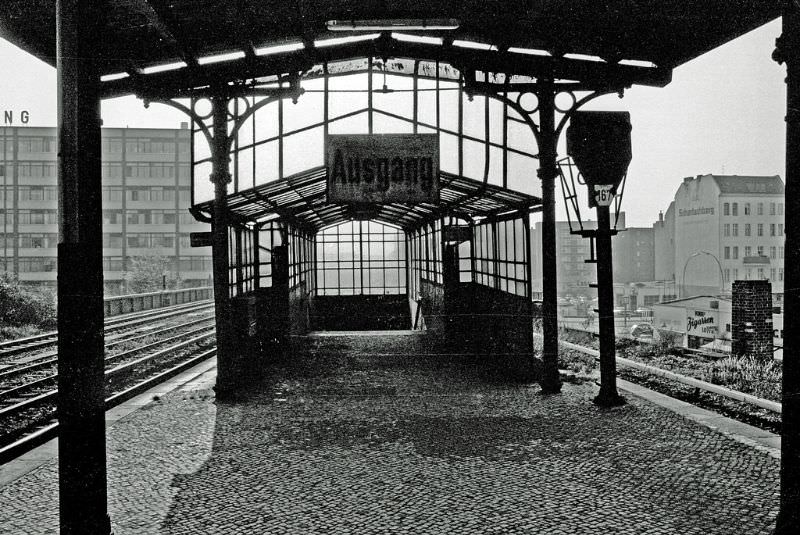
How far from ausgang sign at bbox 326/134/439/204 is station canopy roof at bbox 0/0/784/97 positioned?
1.45 metres

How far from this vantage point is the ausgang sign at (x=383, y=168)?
11.3 m

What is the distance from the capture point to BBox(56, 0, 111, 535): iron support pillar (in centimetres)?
404

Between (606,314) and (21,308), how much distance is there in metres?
26.5

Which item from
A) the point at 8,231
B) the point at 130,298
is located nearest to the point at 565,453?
the point at 130,298

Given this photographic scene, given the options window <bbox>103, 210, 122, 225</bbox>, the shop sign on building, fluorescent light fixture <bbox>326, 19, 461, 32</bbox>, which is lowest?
the shop sign on building

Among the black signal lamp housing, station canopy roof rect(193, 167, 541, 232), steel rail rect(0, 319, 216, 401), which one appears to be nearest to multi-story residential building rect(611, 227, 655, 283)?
station canopy roof rect(193, 167, 541, 232)

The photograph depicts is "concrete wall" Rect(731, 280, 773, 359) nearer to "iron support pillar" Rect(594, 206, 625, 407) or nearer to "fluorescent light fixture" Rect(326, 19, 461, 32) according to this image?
"iron support pillar" Rect(594, 206, 625, 407)

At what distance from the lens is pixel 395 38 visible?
11.8 meters

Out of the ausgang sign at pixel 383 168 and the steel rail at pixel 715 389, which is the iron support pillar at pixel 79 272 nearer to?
the ausgang sign at pixel 383 168

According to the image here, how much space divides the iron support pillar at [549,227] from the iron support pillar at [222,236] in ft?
16.4

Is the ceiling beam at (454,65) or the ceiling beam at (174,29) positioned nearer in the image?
the ceiling beam at (174,29)

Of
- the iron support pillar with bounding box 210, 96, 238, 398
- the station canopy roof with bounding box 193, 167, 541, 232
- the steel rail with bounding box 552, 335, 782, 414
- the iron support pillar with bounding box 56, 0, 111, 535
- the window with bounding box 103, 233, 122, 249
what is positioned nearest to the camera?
the iron support pillar with bounding box 56, 0, 111, 535

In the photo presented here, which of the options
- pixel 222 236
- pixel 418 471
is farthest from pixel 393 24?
pixel 418 471

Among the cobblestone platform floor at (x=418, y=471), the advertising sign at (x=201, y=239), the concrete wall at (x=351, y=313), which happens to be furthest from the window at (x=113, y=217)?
the cobblestone platform floor at (x=418, y=471)
